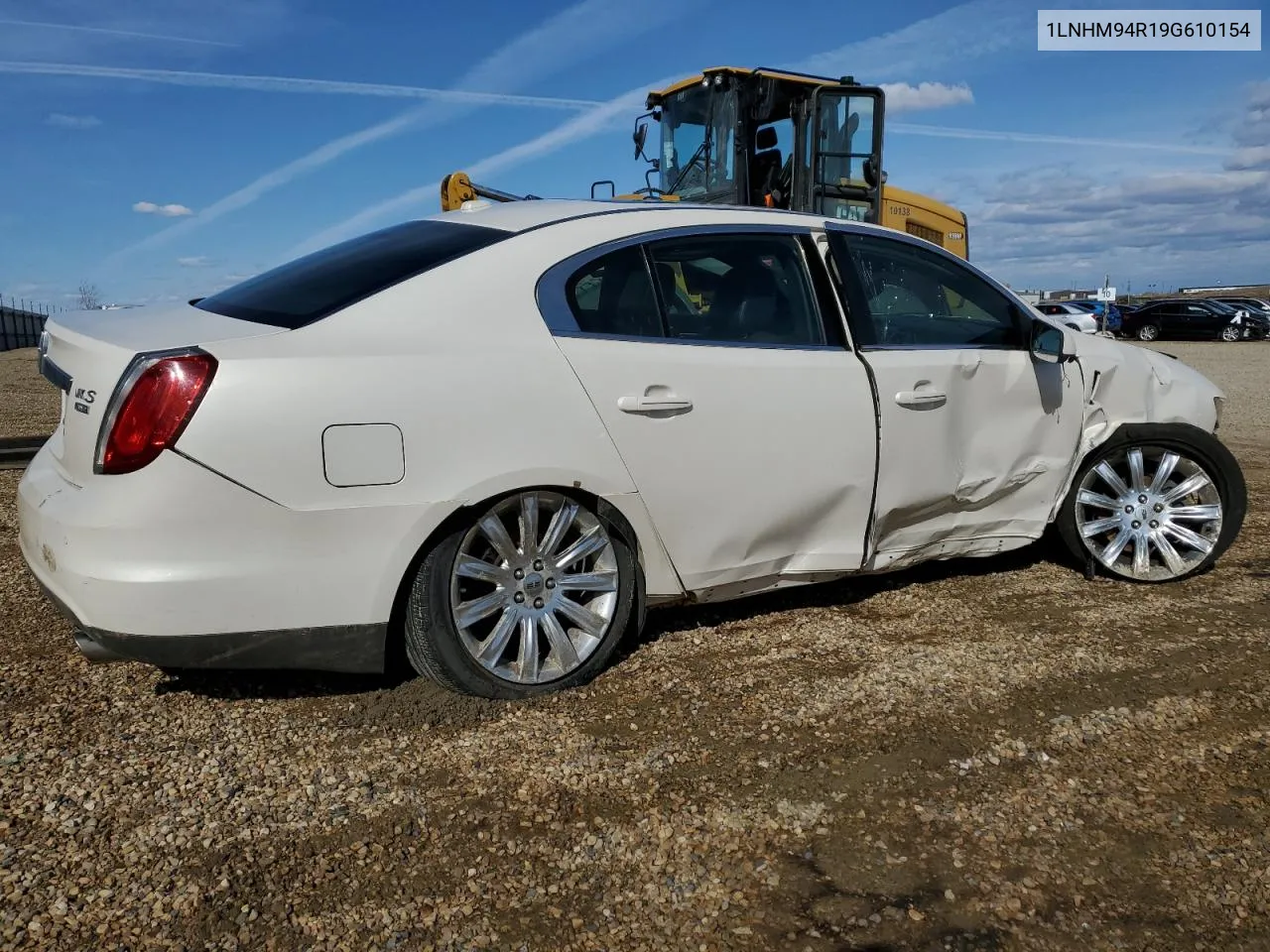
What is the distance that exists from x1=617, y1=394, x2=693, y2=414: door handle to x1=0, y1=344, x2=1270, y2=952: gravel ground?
37.8 inches

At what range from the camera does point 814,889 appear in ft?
8.14

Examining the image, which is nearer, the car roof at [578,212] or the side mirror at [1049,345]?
the car roof at [578,212]

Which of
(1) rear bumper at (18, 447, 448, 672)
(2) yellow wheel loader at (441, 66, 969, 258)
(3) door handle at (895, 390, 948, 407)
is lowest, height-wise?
(1) rear bumper at (18, 447, 448, 672)

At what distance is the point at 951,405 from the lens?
4.29m

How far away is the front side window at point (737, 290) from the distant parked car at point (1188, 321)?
117 ft

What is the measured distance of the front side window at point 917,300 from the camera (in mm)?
4195

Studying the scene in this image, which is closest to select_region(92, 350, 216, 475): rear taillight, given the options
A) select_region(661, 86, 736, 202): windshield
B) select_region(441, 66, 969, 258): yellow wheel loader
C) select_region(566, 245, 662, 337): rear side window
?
select_region(566, 245, 662, 337): rear side window

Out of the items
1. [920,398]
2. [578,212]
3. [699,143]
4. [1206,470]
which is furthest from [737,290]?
[699,143]

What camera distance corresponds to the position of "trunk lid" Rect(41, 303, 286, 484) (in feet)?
9.85

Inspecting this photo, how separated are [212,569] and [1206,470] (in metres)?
4.31

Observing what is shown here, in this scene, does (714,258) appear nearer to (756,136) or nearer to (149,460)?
(149,460)

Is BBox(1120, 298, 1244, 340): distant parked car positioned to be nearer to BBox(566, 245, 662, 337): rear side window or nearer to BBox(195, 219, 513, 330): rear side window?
BBox(566, 245, 662, 337): rear side window

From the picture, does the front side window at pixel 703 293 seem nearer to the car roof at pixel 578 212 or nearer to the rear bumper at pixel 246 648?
the car roof at pixel 578 212

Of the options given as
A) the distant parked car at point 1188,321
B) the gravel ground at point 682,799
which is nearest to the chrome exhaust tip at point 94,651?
the gravel ground at point 682,799
